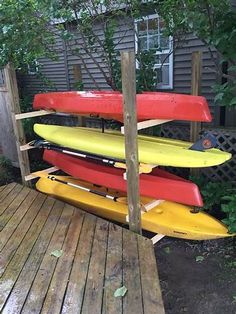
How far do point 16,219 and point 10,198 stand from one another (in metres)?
0.70

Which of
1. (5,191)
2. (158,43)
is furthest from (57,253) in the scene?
(158,43)

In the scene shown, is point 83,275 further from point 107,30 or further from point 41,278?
point 107,30

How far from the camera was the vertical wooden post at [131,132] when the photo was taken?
283 cm

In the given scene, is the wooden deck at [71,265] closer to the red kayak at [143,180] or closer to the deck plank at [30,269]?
the deck plank at [30,269]

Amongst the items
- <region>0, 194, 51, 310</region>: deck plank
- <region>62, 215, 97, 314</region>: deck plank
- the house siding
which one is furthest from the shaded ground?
the house siding

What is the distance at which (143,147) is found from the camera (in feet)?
12.4

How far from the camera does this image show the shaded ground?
2.83 m

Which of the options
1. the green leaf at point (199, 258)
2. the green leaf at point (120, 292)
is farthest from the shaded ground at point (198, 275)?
the green leaf at point (120, 292)

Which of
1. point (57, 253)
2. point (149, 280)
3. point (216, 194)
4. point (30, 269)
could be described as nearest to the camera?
point (149, 280)

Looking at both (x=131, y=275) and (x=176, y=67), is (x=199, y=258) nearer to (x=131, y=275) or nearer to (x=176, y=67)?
(x=131, y=275)

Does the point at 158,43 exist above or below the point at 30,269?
above

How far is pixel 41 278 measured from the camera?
2.57m

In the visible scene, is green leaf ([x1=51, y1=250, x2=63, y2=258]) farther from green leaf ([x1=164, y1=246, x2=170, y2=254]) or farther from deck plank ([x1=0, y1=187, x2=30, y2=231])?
green leaf ([x1=164, y1=246, x2=170, y2=254])

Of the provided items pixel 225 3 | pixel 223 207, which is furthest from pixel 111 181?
pixel 225 3
